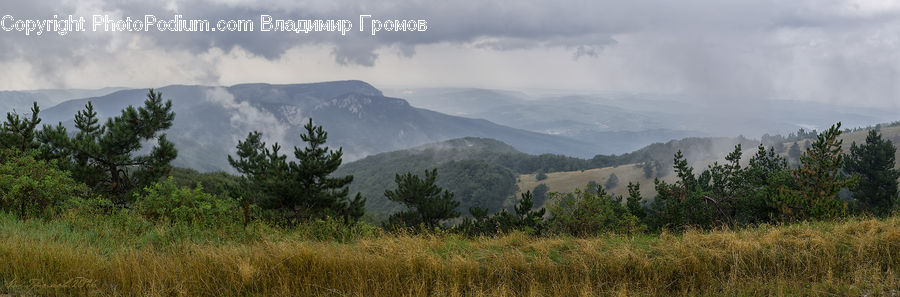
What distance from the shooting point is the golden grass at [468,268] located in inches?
221

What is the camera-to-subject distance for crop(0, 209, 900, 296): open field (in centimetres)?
562

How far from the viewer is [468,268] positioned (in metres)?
6.23

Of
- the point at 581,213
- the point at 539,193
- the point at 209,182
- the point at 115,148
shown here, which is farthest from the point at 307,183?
the point at 539,193

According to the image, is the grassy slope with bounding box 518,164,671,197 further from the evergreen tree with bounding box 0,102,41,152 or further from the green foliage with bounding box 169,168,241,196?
the evergreen tree with bounding box 0,102,41,152

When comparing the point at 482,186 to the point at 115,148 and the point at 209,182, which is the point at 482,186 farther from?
the point at 115,148

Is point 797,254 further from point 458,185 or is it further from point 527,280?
point 458,185

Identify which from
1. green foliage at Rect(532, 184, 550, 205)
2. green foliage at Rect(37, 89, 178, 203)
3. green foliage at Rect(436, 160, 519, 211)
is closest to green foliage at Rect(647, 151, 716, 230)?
green foliage at Rect(37, 89, 178, 203)

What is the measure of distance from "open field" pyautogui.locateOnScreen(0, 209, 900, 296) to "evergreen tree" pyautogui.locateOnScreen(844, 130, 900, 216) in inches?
1553

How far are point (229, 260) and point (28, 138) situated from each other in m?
21.3

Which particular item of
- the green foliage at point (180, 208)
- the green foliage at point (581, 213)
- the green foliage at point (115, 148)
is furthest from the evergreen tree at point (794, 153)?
the green foliage at point (180, 208)

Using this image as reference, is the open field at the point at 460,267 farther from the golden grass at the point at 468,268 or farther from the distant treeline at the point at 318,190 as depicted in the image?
the distant treeline at the point at 318,190

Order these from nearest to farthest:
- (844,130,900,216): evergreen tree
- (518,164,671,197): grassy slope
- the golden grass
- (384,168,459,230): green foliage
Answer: the golden grass → (384,168,459,230): green foliage → (844,130,900,216): evergreen tree → (518,164,671,197): grassy slope

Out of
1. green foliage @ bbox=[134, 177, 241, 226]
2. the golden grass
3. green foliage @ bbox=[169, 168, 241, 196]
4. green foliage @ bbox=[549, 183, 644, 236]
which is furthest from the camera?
green foliage @ bbox=[169, 168, 241, 196]

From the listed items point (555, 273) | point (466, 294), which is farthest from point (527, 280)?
point (466, 294)
